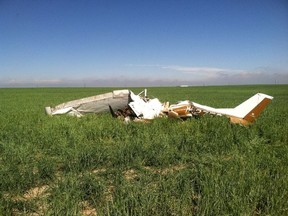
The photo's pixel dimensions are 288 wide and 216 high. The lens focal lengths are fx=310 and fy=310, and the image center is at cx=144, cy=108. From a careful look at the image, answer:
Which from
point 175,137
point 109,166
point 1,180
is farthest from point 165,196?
point 175,137

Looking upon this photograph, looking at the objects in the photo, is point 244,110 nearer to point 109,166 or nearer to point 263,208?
point 109,166

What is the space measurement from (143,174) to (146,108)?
23.2 ft

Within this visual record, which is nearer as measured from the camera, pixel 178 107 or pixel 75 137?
pixel 75 137

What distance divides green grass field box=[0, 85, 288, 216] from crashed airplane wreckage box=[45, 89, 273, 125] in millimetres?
2279

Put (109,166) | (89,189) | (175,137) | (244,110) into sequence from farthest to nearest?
(244,110) < (175,137) < (109,166) < (89,189)

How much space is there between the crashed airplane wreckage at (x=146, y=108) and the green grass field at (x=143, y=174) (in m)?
2.28

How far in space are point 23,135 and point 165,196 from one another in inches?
239

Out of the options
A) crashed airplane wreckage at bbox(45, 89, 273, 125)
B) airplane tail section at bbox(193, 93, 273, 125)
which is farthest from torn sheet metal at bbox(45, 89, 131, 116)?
airplane tail section at bbox(193, 93, 273, 125)

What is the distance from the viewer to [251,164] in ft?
19.4

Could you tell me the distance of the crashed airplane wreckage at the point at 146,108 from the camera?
12102mm

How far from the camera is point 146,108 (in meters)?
12.5

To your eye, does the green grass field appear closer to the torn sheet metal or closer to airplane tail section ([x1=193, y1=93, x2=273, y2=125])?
airplane tail section ([x1=193, y1=93, x2=273, y2=125])

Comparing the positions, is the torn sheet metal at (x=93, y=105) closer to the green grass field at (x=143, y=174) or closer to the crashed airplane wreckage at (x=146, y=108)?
the crashed airplane wreckage at (x=146, y=108)

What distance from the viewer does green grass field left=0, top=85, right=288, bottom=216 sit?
3994 mm
